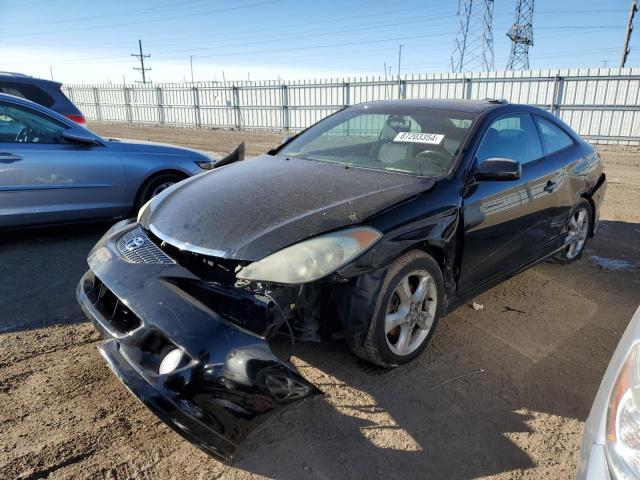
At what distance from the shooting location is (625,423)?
4.35 ft

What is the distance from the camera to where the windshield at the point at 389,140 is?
10.7ft

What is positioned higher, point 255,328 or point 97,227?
point 255,328

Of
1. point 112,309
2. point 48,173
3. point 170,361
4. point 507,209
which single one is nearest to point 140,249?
point 112,309

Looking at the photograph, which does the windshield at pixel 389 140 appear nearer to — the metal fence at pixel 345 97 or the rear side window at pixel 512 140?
the rear side window at pixel 512 140

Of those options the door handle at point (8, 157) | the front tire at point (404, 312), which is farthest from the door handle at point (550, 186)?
the door handle at point (8, 157)

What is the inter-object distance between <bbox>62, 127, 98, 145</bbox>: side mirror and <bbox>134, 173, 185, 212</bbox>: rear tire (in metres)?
0.69

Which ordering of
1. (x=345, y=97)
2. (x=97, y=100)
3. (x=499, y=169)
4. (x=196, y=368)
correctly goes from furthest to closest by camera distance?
1. (x=97, y=100)
2. (x=345, y=97)
3. (x=499, y=169)
4. (x=196, y=368)

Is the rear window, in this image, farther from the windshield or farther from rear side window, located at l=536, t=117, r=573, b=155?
rear side window, located at l=536, t=117, r=573, b=155

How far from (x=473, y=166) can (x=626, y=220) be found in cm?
473

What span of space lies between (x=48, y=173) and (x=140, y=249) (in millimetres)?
2735

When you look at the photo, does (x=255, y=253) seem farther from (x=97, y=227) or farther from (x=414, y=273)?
(x=97, y=227)

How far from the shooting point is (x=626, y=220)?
21.6ft

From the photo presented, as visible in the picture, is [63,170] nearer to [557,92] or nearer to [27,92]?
[27,92]

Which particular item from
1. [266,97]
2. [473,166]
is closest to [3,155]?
[473,166]
